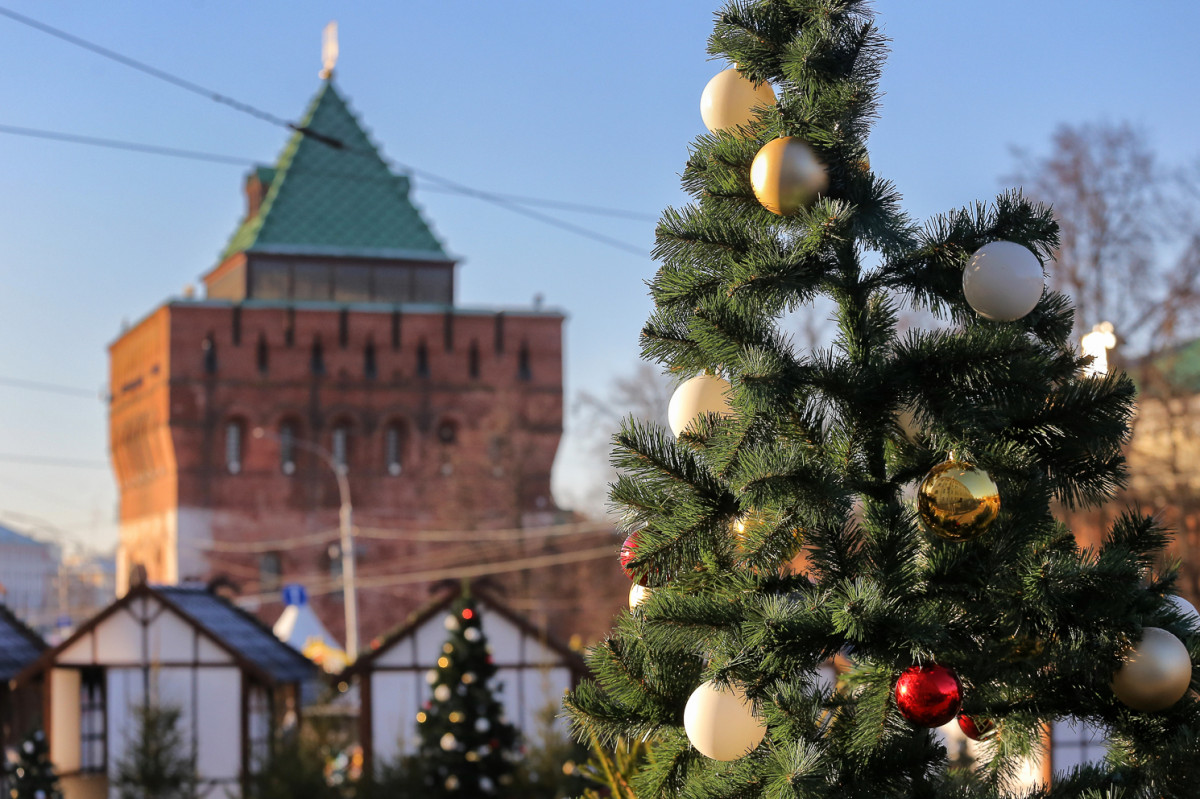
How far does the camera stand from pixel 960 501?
3.13 metres

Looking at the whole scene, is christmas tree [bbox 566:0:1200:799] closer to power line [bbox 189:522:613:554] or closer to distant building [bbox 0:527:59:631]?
power line [bbox 189:522:613:554]

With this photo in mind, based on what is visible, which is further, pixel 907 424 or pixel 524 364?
pixel 524 364

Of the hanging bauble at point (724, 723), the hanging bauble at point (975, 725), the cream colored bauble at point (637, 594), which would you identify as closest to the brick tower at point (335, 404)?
the cream colored bauble at point (637, 594)

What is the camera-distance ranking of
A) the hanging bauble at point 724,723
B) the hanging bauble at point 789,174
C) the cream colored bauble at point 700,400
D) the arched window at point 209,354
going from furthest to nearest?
the arched window at point 209,354 → the cream colored bauble at point 700,400 → the hanging bauble at point 789,174 → the hanging bauble at point 724,723

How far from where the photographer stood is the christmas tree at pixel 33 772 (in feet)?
42.1

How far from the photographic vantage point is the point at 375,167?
4956cm

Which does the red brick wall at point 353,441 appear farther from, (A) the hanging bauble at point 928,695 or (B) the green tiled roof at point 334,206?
(A) the hanging bauble at point 928,695

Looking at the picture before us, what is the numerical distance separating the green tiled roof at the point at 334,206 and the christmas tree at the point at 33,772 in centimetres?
3598

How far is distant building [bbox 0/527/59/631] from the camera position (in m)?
104

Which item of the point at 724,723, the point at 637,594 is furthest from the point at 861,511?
the point at 637,594

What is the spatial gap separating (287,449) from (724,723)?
1804 inches

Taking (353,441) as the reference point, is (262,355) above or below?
above

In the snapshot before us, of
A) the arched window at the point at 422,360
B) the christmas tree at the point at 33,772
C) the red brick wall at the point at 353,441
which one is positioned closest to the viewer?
the christmas tree at the point at 33,772

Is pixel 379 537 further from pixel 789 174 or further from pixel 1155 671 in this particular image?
pixel 1155 671
